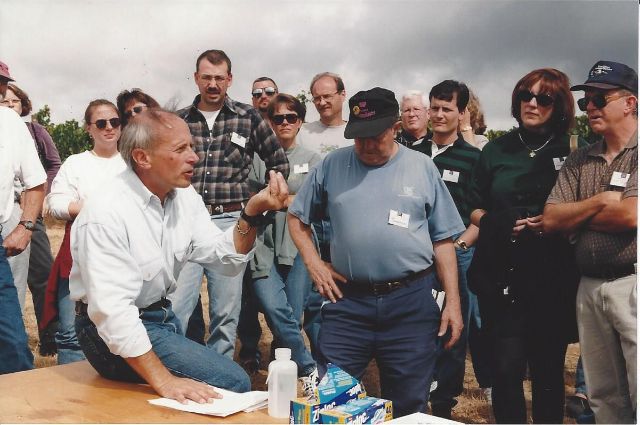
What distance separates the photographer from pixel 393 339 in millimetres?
3359

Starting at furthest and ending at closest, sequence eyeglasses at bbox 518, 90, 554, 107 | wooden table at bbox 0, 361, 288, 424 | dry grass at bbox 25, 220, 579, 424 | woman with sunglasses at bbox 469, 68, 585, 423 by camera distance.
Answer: dry grass at bbox 25, 220, 579, 424
eyeglasses at bbox 518, 90, 554, 107
woman with sunglasses at bbox 469, 68, 585, 423
wooden table at bbox 0, 361, 288, 424

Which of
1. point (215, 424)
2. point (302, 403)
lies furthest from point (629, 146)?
point (215, 424)

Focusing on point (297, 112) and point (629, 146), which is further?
point (297, 112)

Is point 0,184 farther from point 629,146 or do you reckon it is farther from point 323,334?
point 629,146

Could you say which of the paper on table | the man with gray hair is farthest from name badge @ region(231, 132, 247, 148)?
the paper on table

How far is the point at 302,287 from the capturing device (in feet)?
16.5

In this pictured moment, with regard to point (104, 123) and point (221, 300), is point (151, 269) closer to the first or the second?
point (221, 300)

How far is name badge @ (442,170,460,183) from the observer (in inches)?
177

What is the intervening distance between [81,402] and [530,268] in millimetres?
→ 2142

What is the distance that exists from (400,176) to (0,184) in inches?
86.5

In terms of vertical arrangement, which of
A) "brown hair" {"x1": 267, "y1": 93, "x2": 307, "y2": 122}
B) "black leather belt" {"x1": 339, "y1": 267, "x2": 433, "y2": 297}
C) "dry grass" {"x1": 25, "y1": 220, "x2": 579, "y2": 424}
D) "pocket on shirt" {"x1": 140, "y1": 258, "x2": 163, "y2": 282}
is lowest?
"dry grass" {"x1": 25, "y1": 220, "x2": 579, "y2": 424}

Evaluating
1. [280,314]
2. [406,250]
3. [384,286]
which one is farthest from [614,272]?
[280,314]

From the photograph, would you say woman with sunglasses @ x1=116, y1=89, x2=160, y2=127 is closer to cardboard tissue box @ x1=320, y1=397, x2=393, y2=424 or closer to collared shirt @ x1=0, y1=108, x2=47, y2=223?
collared shirt @ x1=0, y1=108, x2=47, y2=223

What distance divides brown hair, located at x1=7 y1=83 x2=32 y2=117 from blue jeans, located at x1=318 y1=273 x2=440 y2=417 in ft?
12.4
